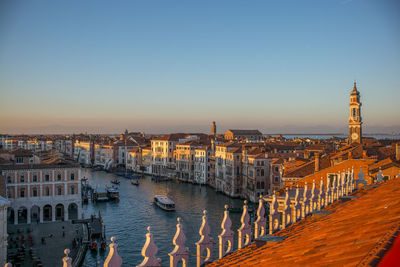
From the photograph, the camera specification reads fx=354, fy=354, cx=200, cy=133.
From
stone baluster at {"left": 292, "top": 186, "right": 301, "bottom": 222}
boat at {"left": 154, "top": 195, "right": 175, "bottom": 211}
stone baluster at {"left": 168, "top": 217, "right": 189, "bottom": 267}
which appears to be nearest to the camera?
stone baluster at {"left": 168, "top": 217, "right": 189, "bottom": 267}

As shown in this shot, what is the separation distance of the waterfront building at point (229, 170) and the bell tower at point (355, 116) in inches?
576

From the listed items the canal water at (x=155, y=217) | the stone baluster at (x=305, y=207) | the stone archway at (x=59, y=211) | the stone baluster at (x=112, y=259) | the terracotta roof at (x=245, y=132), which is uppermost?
the terracotta roof at (x=245, y=132)

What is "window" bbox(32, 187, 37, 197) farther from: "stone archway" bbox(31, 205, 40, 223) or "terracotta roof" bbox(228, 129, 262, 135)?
"terracotta roof" bbox(228, 129, 262, 135)

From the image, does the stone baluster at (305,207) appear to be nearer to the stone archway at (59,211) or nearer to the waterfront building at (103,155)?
the stone archway at (59,211)

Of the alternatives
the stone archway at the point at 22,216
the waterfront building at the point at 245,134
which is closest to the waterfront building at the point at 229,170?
the stone archway at the point at 22,216

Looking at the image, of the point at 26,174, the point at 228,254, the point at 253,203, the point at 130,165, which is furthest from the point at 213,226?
the point at 130,165

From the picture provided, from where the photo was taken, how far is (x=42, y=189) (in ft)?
84.2

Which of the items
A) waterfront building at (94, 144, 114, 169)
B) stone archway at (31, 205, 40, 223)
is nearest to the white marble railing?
stone archway at (31, 205, 40, 223)

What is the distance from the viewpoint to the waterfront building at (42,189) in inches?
979

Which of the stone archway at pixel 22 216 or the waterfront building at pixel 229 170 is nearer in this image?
the stone archway at pixel 22 216

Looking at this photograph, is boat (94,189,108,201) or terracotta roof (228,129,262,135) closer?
boat (94,189,108,201)

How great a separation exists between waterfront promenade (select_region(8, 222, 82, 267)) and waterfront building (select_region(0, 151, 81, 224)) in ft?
4.84

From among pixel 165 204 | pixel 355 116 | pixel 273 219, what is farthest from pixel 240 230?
pixel 355 116

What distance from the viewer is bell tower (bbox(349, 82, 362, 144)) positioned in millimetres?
43844
